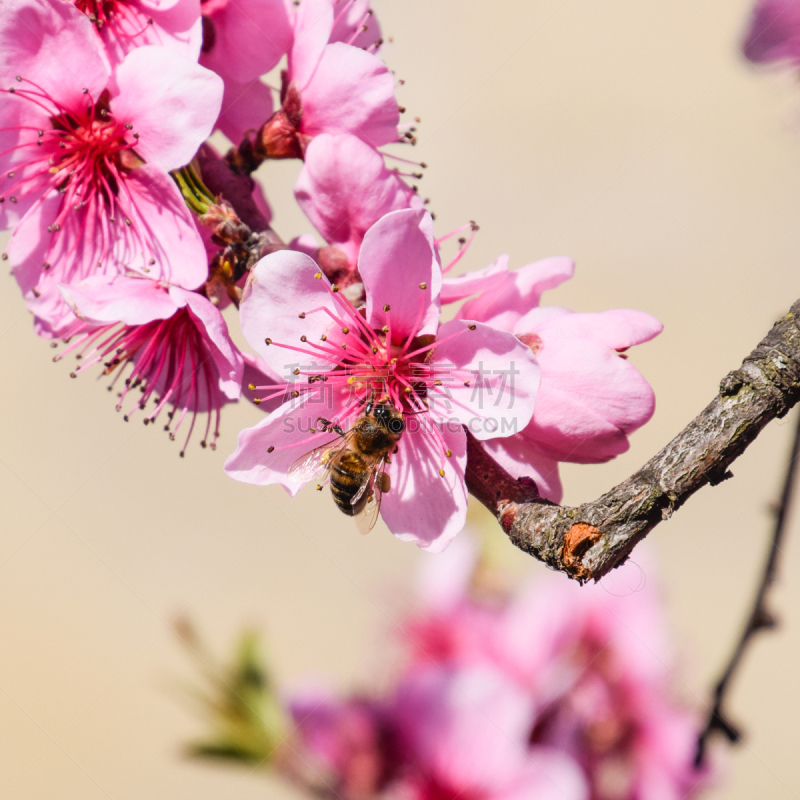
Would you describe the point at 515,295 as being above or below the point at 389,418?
above

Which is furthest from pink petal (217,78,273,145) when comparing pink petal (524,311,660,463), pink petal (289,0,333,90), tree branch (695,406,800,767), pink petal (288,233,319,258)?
tree branch (695,406,800,767)

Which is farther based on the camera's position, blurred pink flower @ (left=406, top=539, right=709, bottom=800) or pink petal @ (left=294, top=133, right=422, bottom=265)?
blurred pink flower @ (left=406, top=539, right=709, bottom=800)

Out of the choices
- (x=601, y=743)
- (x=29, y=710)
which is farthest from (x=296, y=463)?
(x=29, y=710)

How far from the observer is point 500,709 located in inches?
46.6

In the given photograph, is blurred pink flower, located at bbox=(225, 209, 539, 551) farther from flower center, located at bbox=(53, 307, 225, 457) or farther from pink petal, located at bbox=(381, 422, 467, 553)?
flower center, located at bbox=(53, 307, 225, 457)

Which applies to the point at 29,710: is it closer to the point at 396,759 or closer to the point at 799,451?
the point at 396,759

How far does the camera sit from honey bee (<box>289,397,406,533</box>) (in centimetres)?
108

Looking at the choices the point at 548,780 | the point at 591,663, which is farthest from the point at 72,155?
the point at 591,663

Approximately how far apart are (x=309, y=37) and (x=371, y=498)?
0.71 m

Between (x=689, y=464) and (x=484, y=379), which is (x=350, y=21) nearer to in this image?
(x=484, y=379)

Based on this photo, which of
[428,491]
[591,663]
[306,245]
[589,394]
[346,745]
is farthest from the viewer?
[591,663]

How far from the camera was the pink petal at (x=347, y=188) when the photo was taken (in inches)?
39.4

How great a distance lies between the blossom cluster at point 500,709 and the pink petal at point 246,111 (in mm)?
932

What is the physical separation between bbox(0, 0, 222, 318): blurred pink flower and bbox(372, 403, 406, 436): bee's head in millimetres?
328
